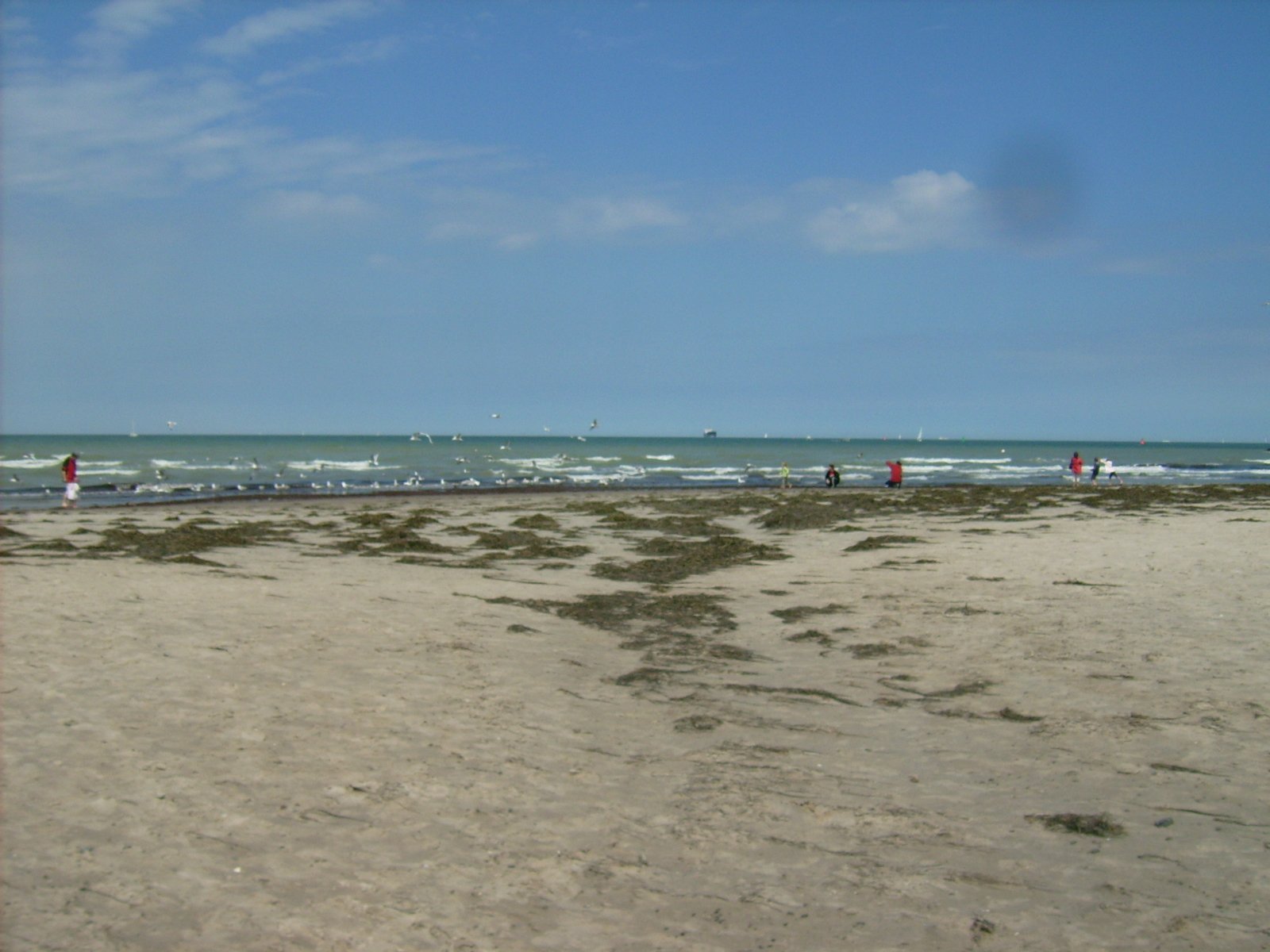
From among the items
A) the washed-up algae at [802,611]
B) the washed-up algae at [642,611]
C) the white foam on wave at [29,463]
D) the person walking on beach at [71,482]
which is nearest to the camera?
the washed-up algae at [642,611]

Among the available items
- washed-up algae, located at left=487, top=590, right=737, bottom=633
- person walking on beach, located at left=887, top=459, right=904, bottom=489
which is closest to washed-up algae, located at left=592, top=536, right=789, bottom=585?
washed-up algae, located at left=487, top=590, right=737, bottom=633

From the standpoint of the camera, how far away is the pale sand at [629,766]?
4930 millimetres

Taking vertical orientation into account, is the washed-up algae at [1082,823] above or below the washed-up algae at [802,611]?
below

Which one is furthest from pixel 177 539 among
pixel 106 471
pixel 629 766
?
pixel 106 471

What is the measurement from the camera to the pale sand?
493 cm

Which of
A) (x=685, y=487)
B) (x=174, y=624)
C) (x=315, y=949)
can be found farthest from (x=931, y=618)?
(x=685, y=487)

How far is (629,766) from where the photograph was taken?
7.15m

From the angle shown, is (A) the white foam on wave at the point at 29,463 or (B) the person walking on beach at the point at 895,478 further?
(A) the white foam on wave at the point at 29,463

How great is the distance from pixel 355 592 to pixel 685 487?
39183 millimetres

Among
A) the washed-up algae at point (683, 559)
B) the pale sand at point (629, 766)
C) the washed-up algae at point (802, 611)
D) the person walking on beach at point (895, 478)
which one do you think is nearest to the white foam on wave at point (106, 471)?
the person walking on beach at point (895, 478)

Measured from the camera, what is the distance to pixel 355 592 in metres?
14.1

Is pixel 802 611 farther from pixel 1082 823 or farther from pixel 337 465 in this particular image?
pixel 337 465

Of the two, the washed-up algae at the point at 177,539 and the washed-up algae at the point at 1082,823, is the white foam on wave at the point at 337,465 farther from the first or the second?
the washed-up algae at the point at 1082,823

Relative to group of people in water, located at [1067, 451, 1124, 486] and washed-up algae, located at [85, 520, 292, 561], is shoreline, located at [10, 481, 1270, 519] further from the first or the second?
washed-up algae, located at [85, 520, 292, 561]
